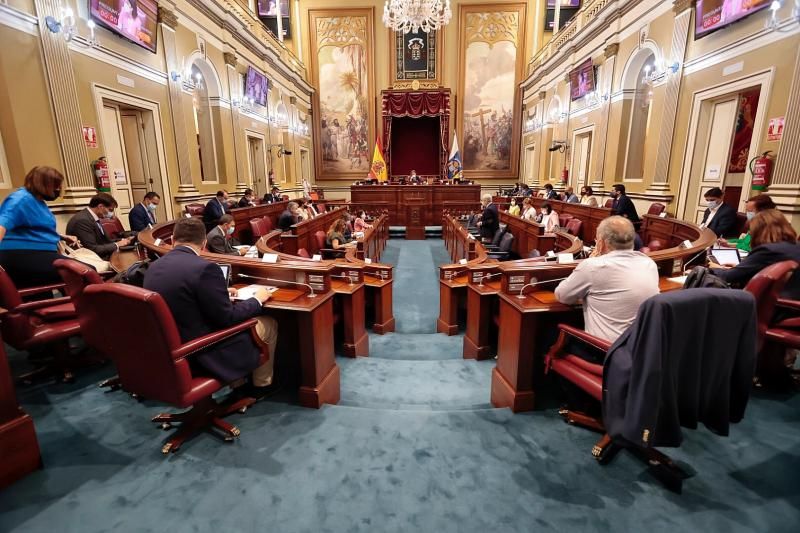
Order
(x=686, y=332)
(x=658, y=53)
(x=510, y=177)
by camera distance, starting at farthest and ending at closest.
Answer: (x=510, y=177), (x=658, y=53), (x=686, y=332)

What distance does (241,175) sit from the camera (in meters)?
10.0

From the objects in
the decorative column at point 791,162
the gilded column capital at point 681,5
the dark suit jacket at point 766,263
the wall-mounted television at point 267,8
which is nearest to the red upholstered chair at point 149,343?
the dark suit jacket at point 766,263

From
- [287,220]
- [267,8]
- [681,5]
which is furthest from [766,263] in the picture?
[267,8]

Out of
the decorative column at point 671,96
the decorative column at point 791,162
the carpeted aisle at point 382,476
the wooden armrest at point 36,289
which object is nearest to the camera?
the carpeted aisle at point 382,476

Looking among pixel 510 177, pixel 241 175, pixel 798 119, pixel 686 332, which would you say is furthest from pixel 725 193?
pixel 241 175

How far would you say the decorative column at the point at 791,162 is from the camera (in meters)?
4.75

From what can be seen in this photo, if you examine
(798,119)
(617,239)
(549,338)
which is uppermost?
(798,119)

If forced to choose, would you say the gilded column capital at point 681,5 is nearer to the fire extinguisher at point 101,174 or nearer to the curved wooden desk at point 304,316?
the curved wooden desk at point 304,316

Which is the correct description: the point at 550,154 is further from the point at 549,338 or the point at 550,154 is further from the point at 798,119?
the point at 549,338

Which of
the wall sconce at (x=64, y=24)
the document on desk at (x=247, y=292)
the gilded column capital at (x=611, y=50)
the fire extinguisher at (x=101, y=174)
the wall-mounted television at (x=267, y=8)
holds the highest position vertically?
the wall-mounted television at (x=267, y=8)

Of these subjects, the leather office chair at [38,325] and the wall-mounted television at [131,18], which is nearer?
the leather office chair at [38,325]

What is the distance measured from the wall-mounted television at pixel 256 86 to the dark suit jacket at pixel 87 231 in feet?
24.7

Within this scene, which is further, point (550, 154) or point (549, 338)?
point (550, 154)

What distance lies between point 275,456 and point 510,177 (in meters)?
15.7
